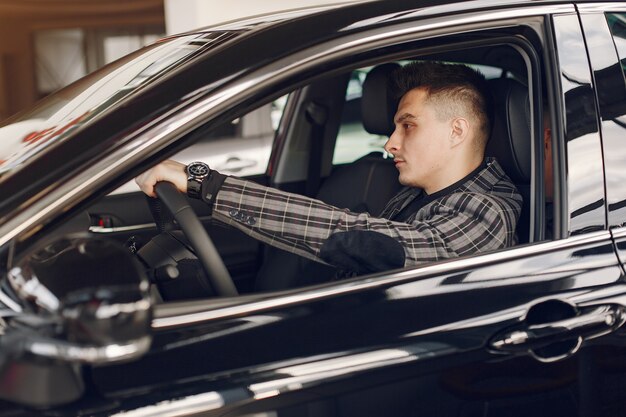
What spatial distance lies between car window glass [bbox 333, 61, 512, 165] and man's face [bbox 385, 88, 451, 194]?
16.7 inches

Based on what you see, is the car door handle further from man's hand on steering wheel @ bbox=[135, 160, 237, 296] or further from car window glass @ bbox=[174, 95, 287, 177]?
car window glass @ bbox=[174, 95, 287, 177]

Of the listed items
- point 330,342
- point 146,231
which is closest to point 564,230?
point 330,342

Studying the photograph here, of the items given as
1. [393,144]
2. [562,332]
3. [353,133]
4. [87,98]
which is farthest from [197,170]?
[353,133]

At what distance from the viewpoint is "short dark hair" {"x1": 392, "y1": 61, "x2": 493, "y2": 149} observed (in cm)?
231

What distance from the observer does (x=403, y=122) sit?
2.34m

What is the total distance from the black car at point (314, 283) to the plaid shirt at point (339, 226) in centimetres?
9

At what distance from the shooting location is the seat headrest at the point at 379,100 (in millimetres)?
2514

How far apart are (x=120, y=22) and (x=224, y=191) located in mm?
6244

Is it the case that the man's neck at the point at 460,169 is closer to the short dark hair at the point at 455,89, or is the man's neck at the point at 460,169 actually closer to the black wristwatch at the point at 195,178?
the short dark hair at the point at 455,89

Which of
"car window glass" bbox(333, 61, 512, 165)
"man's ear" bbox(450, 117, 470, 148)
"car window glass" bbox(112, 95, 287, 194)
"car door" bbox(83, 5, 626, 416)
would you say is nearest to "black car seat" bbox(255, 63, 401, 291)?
"car window glass" bbox(333, 61, 512, 165)

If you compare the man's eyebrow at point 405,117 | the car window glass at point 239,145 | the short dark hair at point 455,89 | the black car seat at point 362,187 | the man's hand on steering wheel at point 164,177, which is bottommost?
the car window glass at point 239,145

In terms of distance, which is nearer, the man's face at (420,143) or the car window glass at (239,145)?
the man's face at (420,143)

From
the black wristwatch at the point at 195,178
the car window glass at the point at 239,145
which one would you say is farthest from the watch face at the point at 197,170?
the car window glass at the point at 239,145

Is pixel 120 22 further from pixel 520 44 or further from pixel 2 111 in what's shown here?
pixel 520 44
